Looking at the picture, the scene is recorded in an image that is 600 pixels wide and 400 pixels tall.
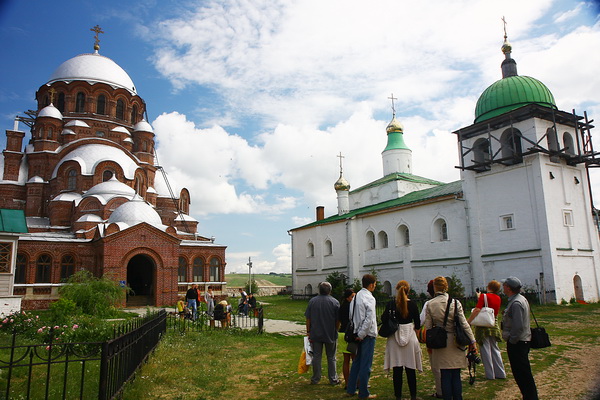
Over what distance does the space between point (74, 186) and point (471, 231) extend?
2703 centimetres

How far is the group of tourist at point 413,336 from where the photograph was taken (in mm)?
5727

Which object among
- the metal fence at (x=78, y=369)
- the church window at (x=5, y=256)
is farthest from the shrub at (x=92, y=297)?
the metal fence at (x=78, y=369)

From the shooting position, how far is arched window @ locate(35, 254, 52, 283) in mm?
25234

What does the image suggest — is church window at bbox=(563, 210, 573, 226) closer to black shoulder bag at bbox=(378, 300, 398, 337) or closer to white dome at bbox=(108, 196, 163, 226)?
black shoulder bag at bbox=(378, 300, 398, 337)

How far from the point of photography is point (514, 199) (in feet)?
75.8

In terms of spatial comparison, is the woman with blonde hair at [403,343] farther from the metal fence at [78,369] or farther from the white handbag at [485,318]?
the metal fence at [78,369]

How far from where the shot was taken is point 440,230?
27156 mm

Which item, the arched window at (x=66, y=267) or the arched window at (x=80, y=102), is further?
the arched window at (x=80, y=102)

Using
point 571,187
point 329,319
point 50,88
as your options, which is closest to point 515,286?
point 329,319

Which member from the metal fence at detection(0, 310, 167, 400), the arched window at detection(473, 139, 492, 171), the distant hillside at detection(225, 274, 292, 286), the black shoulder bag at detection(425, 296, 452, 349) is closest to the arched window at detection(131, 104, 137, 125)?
the arched window at detection(473, 139, 492, 171)

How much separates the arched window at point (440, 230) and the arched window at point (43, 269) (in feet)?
74.7

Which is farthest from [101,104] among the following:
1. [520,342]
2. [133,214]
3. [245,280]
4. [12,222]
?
[245,280]

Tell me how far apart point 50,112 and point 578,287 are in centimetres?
3731

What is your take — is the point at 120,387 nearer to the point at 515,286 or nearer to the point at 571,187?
the point at 515,286
